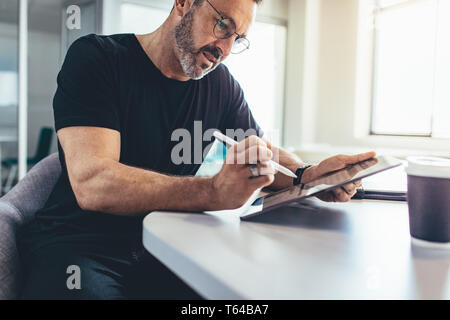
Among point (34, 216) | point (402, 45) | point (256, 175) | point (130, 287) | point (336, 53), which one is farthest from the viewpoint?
point (336, 53)

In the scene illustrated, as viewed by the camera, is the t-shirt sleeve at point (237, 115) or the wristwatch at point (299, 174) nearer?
the wristwatch at point (299, 174)

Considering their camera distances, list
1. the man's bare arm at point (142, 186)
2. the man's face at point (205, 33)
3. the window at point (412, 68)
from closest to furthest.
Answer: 1. the man's bare arm at point (142, 186)
2. the man's face at point (205, 33)
3. the window at point (412, 68)

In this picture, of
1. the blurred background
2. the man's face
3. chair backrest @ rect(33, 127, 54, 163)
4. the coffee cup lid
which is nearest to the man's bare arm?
the coffee cup lid

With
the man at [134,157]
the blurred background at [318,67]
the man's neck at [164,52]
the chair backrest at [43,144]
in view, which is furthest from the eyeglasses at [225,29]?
the chair backrest at [43,144]

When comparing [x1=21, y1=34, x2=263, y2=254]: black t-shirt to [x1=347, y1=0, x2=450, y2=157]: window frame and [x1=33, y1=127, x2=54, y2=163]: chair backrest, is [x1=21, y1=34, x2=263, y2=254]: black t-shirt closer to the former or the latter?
[x1=347, y1=0, x2=450, y2=157]: window frame

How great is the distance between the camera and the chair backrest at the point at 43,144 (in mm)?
3540

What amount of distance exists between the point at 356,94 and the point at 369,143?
360 millimetres

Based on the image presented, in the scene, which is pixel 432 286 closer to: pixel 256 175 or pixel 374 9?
pixel 256 175

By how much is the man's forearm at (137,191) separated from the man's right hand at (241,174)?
3 centimetres

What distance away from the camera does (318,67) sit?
283 cm

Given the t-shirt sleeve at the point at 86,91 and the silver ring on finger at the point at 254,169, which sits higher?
the t-shirt sleeve at the point at 86,91

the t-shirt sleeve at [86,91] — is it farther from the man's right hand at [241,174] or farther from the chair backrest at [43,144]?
the chair backrest at [43,144]
